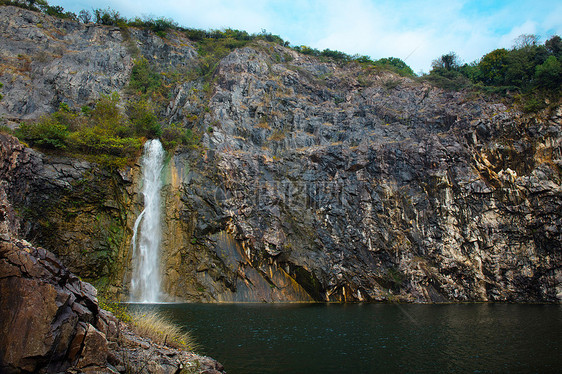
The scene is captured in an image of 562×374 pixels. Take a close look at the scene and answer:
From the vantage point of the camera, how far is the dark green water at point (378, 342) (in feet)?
36.5

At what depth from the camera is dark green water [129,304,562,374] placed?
11.1 m

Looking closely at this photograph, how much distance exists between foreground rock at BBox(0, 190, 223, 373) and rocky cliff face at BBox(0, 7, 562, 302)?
2446 cm

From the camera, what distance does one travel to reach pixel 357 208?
35.7 meters

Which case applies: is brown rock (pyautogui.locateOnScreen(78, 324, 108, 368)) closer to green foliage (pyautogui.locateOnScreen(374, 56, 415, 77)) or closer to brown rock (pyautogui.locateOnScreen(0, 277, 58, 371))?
brown rock (pyautogui.locateOnScreen(0, 277, 58, 371))

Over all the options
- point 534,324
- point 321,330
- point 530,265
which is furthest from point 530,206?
point 321,330

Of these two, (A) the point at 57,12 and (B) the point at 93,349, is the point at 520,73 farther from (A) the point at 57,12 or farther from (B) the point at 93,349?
(A) the point at 57,12

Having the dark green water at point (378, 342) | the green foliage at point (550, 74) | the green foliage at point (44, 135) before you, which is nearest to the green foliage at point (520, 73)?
→ the green foliage at point (550, 74)

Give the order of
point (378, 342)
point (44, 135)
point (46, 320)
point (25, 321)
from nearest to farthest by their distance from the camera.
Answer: point (25, 321) → point (46, 320) → point (378, 342) → point (44, 135)

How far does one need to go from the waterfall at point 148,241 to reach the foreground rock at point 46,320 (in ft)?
79.9

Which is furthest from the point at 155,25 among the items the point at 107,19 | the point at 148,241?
the point at 148,241

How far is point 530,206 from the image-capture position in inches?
1284

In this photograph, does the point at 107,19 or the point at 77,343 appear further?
the point at 107,19

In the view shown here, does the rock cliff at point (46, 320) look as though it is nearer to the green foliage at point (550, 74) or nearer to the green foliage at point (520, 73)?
the green foliage at point (520, 73)

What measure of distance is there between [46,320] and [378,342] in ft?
44.9
